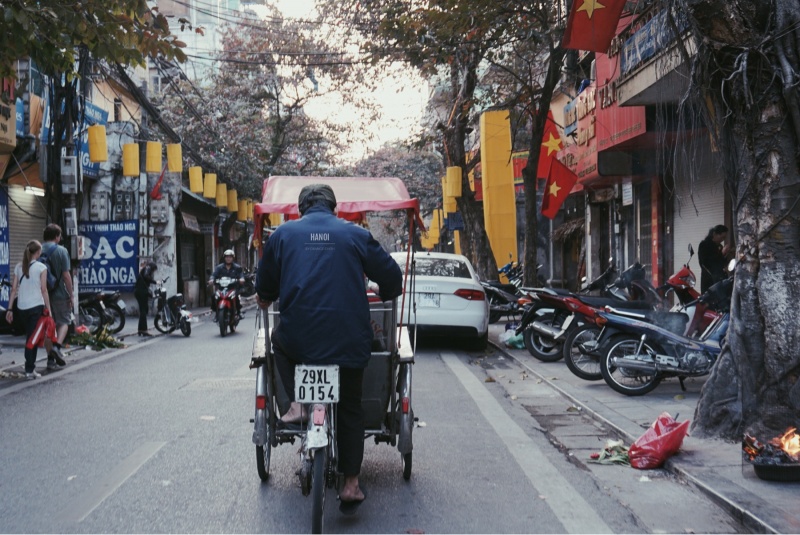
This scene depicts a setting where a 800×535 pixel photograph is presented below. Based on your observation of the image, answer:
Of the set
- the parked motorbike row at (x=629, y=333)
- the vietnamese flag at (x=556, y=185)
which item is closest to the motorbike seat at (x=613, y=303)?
the parked motorbike row at (x=629, y=333)

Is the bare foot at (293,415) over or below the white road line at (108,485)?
over

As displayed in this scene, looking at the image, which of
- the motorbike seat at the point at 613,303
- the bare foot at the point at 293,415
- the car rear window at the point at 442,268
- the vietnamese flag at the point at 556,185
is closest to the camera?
the bare foot at the point at 293,415

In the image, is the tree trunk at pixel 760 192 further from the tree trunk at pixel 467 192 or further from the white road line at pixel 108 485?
the tree trunk at pixel 467 192

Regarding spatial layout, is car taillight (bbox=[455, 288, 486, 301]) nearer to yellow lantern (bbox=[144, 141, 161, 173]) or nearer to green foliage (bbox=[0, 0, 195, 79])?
green foliage (bbox=[0, 0, 195, 79])

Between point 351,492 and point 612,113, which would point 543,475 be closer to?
point 351,492

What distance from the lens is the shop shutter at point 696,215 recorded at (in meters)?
14.4

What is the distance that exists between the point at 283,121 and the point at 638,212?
18.4 meters

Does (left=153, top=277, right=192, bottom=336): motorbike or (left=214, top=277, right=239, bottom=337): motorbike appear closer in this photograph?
(left=214, top=277, right=239, bottom=337): motorbike

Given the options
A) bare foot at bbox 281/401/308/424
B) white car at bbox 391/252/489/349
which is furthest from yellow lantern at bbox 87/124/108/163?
bare foot at bbox 281/401/308/424

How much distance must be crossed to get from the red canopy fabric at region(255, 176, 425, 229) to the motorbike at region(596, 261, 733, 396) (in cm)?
325

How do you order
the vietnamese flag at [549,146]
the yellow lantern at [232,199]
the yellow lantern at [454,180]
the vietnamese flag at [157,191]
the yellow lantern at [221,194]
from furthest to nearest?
the yellow lantern at [232,199] < the yellow lantern at [221,194] < the vietnamese flag at [157,191] < the yellow lantern at [454,180] < the vietnamese flag at [549,146]

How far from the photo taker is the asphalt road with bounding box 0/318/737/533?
14.8ft

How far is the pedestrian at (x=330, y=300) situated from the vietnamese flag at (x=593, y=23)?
6125 mm

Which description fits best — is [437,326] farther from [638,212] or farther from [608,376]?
[638,212]
